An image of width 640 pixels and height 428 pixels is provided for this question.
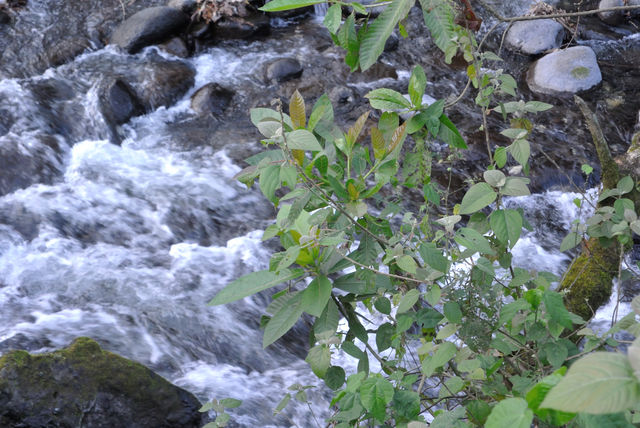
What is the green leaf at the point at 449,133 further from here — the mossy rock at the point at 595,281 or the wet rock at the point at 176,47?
the wet rock at the point at 176,47

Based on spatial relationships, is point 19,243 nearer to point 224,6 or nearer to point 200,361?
point 200,361

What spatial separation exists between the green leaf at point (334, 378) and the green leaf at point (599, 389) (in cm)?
115

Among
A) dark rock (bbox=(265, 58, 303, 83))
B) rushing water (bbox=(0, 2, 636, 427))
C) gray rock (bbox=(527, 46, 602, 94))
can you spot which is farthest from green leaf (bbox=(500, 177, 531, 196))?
gray rock (bbox=(527, 46, 602, 94))

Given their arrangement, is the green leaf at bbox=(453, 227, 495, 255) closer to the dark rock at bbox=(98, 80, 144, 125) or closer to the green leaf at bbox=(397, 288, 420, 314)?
the green leaf at bbox=(397, 288, 420, 314)

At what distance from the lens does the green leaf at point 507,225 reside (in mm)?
1626

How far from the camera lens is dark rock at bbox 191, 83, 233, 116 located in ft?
21.4

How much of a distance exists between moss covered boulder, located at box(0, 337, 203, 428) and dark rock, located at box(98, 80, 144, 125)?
386 cm

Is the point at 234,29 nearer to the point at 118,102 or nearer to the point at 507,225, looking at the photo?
the point at 118,102

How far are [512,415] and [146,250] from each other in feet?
13.2

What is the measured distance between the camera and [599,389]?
715 millimetres

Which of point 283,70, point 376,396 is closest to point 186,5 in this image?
point 283,70

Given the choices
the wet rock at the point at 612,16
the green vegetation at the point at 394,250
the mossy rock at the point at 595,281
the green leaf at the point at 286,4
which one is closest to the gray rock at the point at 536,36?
the wet rock at the point at 612,16

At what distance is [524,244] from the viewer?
4.93 meters

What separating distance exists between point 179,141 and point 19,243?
6.60ft
